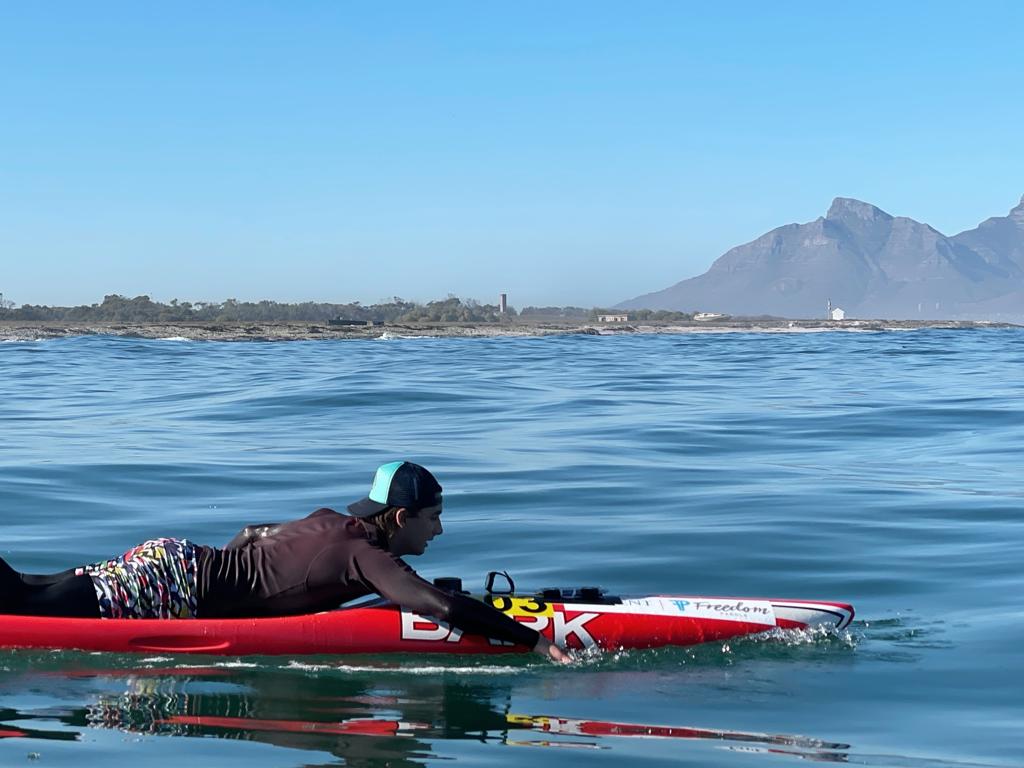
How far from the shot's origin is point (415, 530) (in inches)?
304

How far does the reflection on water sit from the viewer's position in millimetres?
6387

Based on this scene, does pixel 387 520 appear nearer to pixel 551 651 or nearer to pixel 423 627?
pixel 423 627

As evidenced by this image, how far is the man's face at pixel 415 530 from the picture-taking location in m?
7.66

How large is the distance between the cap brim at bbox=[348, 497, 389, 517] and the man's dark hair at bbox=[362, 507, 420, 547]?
0.07 feet

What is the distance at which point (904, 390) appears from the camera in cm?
3106

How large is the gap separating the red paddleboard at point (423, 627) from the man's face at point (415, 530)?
17.3 inches

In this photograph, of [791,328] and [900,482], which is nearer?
[900,482]

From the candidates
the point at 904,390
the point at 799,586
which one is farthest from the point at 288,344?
the point at 799,586

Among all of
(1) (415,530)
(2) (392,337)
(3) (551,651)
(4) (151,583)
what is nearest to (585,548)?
(3) (551,651)

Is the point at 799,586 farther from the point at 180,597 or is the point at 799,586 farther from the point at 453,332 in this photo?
the point at 453,332

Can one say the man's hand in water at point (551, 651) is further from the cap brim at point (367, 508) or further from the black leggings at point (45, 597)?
the black leggings at point (45, 597)

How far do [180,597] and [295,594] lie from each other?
681 mm

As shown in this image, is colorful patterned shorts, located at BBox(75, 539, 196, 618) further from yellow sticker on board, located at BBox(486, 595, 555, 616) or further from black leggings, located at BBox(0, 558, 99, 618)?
yellow sticker on board, located at BBox(486, 595, 555, 616)

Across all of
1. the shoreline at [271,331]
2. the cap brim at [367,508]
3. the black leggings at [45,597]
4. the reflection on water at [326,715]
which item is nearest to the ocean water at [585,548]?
the reflection on water at [326,715]
